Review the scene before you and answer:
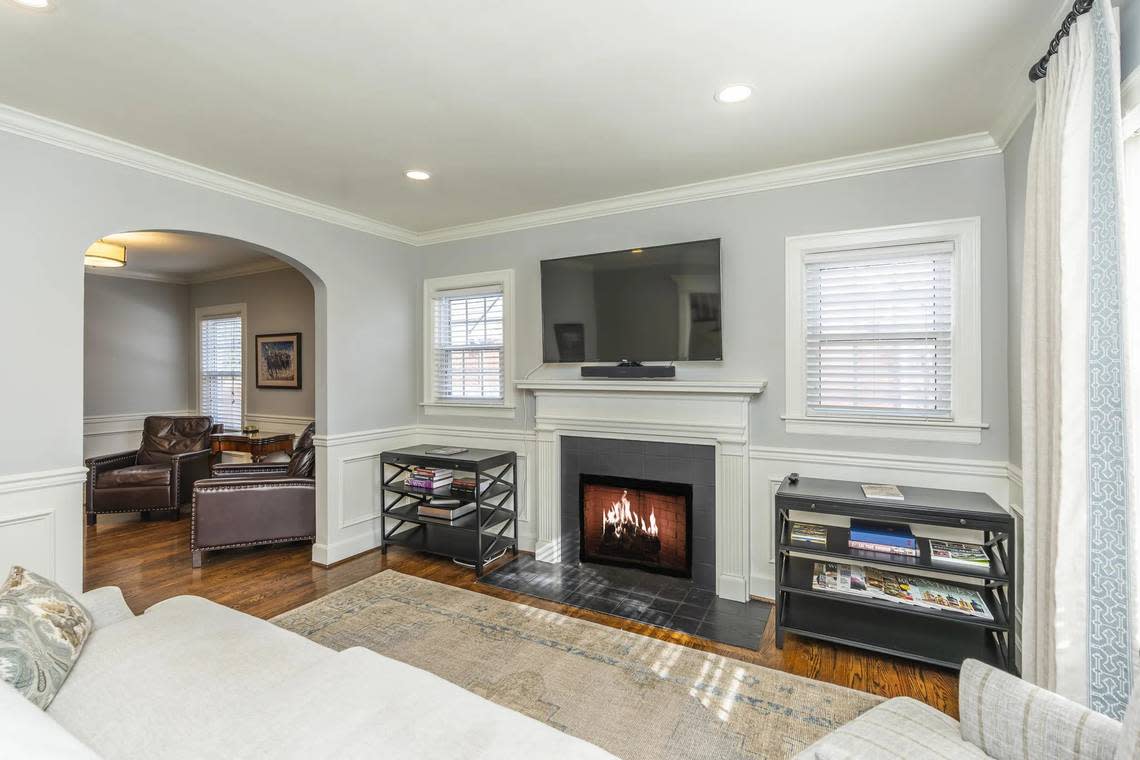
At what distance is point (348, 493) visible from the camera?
422 centimetres

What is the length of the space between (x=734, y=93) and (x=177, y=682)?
2.83 meters

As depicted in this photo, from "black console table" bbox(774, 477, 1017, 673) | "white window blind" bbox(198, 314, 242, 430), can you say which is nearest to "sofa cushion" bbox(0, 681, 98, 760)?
"black console table" bbox(774, 477, 1017, 673)

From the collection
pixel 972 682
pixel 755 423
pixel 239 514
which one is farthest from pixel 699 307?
pixel 239 514

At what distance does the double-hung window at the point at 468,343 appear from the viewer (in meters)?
4.42

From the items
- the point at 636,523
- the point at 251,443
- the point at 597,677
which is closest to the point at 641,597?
the point at 636,523

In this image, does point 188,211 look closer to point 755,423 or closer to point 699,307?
point 699,307

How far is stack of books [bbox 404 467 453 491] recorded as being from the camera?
162 inches

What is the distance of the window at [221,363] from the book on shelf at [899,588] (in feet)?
20.4

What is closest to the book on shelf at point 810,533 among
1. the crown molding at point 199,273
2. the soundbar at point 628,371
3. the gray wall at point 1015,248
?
the gray wall at point 1015,248

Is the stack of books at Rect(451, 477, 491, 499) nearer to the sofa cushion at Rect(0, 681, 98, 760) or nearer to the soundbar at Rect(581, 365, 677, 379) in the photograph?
the soundbar at Rect(581, 365, 677, 379)

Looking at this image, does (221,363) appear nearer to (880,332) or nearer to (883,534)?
(880,332)

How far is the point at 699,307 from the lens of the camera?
3.45m

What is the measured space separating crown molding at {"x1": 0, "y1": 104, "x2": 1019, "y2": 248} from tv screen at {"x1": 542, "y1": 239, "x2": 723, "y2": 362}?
389 mm

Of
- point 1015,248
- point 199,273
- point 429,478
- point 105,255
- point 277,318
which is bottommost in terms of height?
point 429,478
